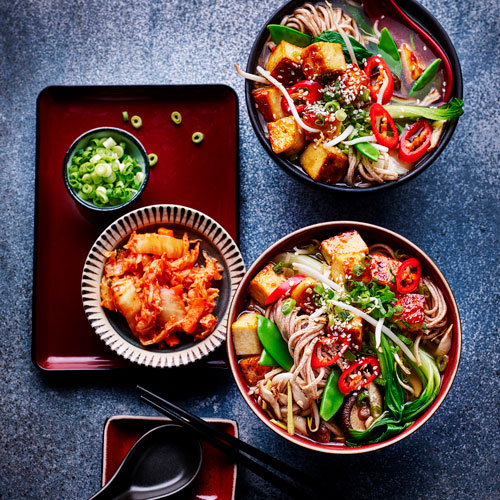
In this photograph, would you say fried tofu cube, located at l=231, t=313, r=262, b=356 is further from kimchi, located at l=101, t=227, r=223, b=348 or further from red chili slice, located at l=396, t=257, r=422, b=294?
red chili slice, located at l=396, t=257, r=422, b=294

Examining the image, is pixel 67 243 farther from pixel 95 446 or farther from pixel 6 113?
pixel 95 446

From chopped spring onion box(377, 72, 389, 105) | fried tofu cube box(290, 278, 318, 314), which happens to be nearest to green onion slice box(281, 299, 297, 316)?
fried tofu cube box(290, 278, 318, 314)

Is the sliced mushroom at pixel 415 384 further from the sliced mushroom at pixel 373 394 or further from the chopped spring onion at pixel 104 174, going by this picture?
the chopped spring onion at pixel 104 174

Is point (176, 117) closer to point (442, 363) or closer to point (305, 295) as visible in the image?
point (305, 295)

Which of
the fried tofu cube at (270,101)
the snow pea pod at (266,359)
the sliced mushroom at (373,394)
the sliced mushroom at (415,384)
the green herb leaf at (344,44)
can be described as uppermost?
the green herb leaf at (344,44)

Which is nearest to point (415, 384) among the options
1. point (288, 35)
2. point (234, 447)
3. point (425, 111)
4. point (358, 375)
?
point (358, 375)

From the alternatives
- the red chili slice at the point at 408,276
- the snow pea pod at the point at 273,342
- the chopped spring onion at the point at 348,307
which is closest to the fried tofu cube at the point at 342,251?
the chopped spring onion at the point at 348,307

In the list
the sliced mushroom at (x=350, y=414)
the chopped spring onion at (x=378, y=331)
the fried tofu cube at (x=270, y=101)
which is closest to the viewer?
the chopped spring onion at (x=378, y=331)

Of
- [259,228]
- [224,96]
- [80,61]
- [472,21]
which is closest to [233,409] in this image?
[259,228]
